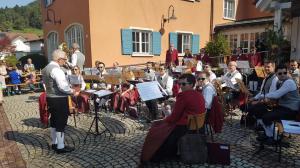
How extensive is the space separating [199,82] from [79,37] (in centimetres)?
908

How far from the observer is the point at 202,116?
3986 millimetres

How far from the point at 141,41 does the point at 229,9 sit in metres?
8.55

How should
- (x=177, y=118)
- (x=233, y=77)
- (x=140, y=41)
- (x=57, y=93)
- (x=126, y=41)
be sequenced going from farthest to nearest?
1. (x=140, y=41)
2. (x=126, y=41)
3. (x=233, y=77)
4. (x=57, y=93)
5. (x=177, y=118)

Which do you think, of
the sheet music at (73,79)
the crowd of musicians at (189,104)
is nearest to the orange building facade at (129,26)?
the sheet music at (73,79)

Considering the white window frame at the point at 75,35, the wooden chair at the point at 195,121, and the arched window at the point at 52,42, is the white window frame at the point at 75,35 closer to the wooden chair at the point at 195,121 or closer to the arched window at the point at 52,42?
the arched window at the point at 52,42

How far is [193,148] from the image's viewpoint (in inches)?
158

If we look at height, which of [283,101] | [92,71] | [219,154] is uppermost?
[92,71]

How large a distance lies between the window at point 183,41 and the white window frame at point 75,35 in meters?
5.72

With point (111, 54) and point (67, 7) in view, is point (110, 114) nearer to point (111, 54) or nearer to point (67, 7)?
point (111, 54)

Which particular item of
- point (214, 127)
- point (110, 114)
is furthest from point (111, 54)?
point (214, 127)

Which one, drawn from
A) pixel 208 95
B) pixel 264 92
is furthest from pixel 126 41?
pixel 208 95

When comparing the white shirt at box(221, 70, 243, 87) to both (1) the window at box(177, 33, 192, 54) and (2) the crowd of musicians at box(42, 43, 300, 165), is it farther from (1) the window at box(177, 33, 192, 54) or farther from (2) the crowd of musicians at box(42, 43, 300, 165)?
(1) the window at box(177, 33, 192, 54)

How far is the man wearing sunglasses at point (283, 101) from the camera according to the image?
15.2 feet

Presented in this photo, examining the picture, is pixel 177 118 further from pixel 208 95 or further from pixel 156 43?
pixel 156 43
